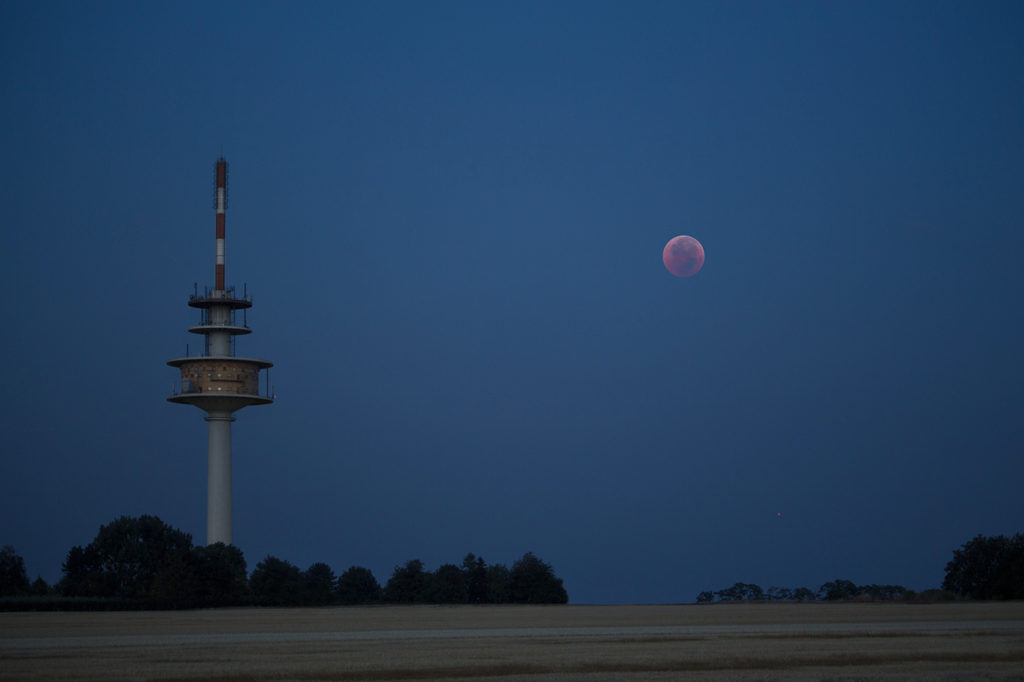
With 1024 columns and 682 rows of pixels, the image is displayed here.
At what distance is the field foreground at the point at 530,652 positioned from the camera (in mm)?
28547

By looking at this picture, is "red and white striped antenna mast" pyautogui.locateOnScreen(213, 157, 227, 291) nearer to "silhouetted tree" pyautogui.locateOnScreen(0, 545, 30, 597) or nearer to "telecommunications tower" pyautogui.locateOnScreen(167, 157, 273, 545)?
"telecommunications tower" pyautogui.locateOnScreen(167, 157, 273, 545)

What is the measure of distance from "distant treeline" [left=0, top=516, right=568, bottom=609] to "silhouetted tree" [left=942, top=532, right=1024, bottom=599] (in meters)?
38.4

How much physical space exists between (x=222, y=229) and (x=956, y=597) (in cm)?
7880

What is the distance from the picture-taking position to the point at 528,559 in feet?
397

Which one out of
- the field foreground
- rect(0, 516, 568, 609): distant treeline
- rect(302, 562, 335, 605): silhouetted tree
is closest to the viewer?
the field foreground

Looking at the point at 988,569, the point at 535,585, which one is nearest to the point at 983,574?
the point at 988,569

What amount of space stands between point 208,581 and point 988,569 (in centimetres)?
6999

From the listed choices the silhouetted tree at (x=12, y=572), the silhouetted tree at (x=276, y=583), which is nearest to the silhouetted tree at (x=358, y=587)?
the silhouetted tree at (x=276, y=583)

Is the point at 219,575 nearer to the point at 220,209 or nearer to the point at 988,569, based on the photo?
the point at 220,209

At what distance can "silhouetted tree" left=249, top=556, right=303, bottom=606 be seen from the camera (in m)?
106

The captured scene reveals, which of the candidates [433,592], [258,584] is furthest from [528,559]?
[258,584]

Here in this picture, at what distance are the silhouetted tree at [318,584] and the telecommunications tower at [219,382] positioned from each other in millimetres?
9574

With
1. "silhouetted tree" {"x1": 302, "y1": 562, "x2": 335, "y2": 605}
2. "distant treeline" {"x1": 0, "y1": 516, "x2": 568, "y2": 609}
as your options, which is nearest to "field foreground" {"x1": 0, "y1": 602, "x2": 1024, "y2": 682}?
"distant treeline" {"x1": 0, "y1": 516, "x2": 568, "y2": 609}

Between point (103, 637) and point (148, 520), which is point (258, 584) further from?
point (103, 637)
